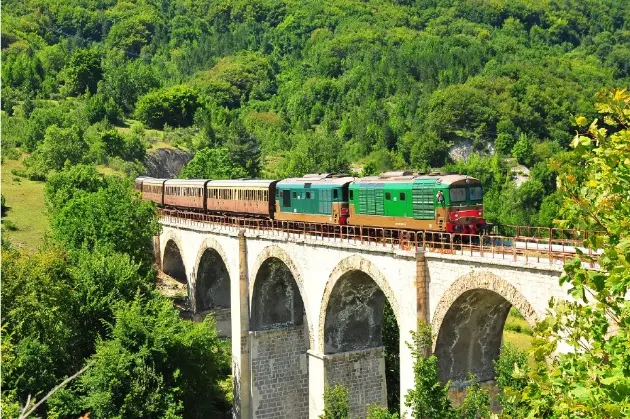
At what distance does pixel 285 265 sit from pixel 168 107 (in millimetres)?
84599

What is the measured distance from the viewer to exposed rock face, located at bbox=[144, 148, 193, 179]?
10319 centimetres

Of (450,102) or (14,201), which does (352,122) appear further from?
(14,201)

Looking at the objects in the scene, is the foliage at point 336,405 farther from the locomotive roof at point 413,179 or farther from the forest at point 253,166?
the locomotive roof at point 413,179

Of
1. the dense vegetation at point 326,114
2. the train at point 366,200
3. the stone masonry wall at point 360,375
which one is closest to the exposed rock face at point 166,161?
the dense vegetation at point 326,114

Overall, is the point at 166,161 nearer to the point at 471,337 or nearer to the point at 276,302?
the point at 276,302

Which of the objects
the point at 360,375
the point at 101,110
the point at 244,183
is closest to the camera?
the point at 360,375

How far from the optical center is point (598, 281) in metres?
12.0

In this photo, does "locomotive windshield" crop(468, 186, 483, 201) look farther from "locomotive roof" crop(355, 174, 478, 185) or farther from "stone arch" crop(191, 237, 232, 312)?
"stone arch" crop(191, 237, 232, 312)

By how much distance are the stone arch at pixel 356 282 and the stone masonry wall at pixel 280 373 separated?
8.24 m

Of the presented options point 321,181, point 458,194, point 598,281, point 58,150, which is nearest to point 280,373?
point 321,181

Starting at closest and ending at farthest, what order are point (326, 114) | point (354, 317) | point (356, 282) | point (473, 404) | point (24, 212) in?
point (473, 404) → point (356, 282) → point (354, 317) → point (24, 212) → point (326, 114)

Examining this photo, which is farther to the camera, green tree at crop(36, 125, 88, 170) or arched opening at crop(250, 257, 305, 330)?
green tree at crop(36, 125, 88, 170)

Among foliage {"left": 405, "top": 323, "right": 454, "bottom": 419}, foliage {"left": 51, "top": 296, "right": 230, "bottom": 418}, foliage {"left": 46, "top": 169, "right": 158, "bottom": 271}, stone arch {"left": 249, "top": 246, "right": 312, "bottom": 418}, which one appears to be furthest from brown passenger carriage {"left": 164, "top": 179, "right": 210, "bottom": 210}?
foliage {"left": 405, "top": 323, "right": 454, "bottom": 419}

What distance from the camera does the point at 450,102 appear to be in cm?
12575
